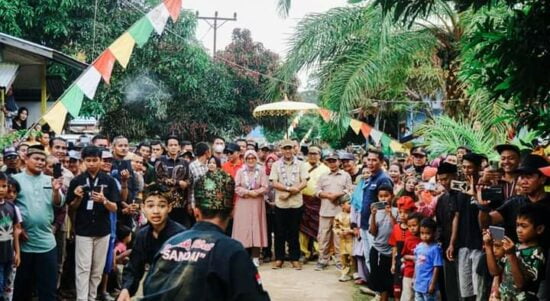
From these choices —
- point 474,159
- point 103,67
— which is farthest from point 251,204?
point 474,159

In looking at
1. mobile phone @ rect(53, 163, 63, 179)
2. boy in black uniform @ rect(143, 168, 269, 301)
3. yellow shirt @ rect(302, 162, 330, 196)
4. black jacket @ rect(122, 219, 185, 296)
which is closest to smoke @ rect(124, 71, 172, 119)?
yellow shirt @ rect(302, 162, 330, 196)

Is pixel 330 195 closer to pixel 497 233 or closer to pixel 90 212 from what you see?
pixel 90 212

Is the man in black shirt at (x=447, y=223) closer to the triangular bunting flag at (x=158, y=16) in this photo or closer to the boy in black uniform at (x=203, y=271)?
the boy in black uniform at (x=203, y=271)

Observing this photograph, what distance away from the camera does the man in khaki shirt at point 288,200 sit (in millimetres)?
10781

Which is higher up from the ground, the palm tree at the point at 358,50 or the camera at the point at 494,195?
the palm tree at the point at 358,50

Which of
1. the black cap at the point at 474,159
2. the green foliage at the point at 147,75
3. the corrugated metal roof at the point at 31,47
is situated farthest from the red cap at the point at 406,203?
the green foliage at the point at 147,75

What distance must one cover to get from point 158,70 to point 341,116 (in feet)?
32.4

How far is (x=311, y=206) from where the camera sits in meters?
11.4

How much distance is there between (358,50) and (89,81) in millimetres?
5393

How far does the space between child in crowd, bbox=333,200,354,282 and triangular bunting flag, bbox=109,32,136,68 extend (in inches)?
154

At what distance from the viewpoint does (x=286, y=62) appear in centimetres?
1359

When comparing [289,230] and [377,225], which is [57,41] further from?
[377,225]

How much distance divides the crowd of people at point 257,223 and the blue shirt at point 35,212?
0.01 meters

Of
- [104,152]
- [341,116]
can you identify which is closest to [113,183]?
[104,152]
